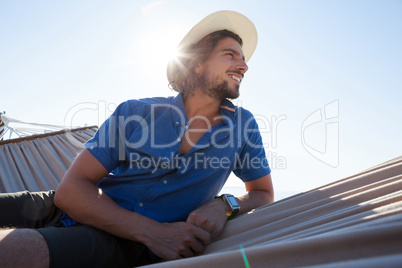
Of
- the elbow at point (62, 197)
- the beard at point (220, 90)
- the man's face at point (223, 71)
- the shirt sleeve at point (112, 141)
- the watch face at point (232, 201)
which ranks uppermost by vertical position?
the man's face at point (223, 71)

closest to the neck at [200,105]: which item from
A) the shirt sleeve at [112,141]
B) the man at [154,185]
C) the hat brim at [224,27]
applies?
the man at [154,185]

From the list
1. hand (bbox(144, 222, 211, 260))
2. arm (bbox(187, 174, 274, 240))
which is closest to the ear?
arm (bbox(187, 174, 274, 240))

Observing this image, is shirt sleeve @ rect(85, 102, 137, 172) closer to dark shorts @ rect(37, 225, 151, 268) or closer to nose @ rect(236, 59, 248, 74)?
dark shorts @ rect(37, 225, 151, 268)

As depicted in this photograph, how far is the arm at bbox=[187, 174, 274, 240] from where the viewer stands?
1.11m

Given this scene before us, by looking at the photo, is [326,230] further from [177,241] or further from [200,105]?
[200,105]

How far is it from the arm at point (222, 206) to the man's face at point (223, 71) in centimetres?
60

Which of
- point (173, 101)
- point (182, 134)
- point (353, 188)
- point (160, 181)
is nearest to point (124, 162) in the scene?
point (160, 181)

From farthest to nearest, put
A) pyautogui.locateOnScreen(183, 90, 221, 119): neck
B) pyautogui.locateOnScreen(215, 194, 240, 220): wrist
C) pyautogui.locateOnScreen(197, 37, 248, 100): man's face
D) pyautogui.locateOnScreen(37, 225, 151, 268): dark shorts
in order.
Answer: pyautogui.locateOnScreen(197, 37, 248, 100): man's face, pyautogui.locateOnScreen(183, 90, 221, 119): neck, pyautogui.locateOnScreen(215, 194, 240, 220): wrist, pyautogui.locateOnScreen(37, 225, 151, 268): dark shorts

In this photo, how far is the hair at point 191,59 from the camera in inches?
81.5

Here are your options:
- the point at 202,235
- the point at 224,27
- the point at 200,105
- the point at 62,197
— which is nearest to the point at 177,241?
the point at 202,235

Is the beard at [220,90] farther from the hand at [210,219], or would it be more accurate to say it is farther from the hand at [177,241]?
the hand at [177,241]

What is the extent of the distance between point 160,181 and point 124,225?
0.89 ft

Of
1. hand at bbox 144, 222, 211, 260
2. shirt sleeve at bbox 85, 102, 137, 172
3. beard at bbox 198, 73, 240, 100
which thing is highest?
beard at bbox 198, 73, 240, 100

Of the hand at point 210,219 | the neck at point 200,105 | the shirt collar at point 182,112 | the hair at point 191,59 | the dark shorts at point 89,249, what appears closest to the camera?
the dark shorts at point 89,249
